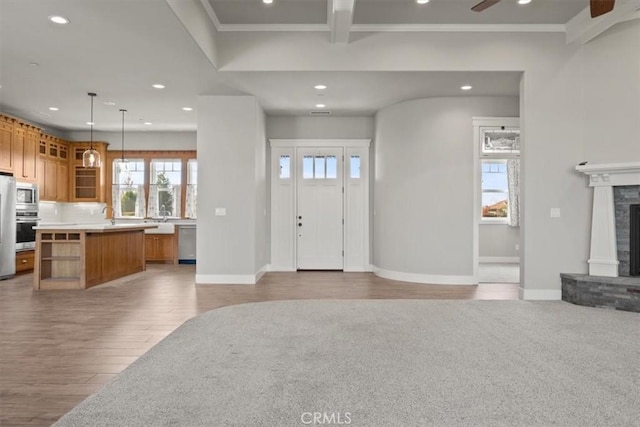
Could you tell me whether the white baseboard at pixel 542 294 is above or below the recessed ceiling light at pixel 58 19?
below

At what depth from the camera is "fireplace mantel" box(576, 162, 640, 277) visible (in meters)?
4.71

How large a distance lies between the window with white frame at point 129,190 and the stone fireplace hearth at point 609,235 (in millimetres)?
8318

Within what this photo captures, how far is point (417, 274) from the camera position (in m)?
6.36

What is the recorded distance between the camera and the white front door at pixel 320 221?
24.7 feet

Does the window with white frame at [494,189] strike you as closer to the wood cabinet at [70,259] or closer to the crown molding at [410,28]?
the crown molding at [410,28]

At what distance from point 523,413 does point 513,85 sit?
4.82 meters

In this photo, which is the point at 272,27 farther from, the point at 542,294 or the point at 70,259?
the point at 542,294

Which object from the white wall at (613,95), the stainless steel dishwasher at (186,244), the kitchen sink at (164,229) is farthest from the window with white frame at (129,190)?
the white wall at (613,95)

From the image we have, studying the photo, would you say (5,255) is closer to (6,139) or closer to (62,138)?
(6,139)

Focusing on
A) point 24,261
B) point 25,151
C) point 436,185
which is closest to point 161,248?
point 24,261

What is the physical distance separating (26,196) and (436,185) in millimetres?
7103

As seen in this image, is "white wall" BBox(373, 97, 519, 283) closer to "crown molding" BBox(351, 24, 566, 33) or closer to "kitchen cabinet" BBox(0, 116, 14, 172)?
"crown molding" BBox(351, 24, 566, 33)

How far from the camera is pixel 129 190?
926cm

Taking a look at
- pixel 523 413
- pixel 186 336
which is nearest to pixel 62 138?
pixel 186 336
